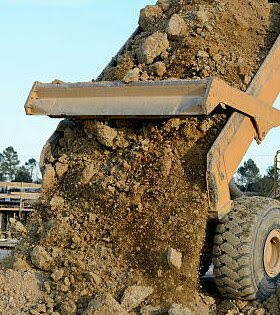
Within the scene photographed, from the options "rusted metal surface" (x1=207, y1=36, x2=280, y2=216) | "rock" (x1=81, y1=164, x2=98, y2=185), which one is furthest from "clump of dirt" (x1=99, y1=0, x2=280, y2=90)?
"rock" (x1=81, y1=164, x2=98, y2=185)

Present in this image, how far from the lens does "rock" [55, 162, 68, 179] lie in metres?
6.39

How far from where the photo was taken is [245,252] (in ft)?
18.2

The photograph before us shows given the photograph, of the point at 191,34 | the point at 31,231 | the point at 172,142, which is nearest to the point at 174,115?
the point at 172,142

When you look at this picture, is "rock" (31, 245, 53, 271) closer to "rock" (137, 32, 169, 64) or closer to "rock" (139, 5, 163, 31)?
"rock" (137, 32, 169, 64)

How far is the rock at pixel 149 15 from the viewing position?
7.44 metres

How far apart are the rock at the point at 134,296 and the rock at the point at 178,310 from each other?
0.27 m

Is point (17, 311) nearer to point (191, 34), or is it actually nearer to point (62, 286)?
point (62, 286)

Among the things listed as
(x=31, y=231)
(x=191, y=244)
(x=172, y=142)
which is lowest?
(x=31, y=231)

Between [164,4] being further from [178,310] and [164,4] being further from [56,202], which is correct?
[178,310]

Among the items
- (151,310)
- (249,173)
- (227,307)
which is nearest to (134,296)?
(151,310)

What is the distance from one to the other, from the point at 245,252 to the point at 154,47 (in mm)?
2340

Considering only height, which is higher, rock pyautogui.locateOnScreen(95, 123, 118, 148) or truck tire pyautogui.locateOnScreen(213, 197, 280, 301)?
rock pyautogui.locateOnScreen(95, 123, 118, 148)

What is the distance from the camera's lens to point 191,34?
6.67 metres

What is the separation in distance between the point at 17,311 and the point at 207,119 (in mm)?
2384
